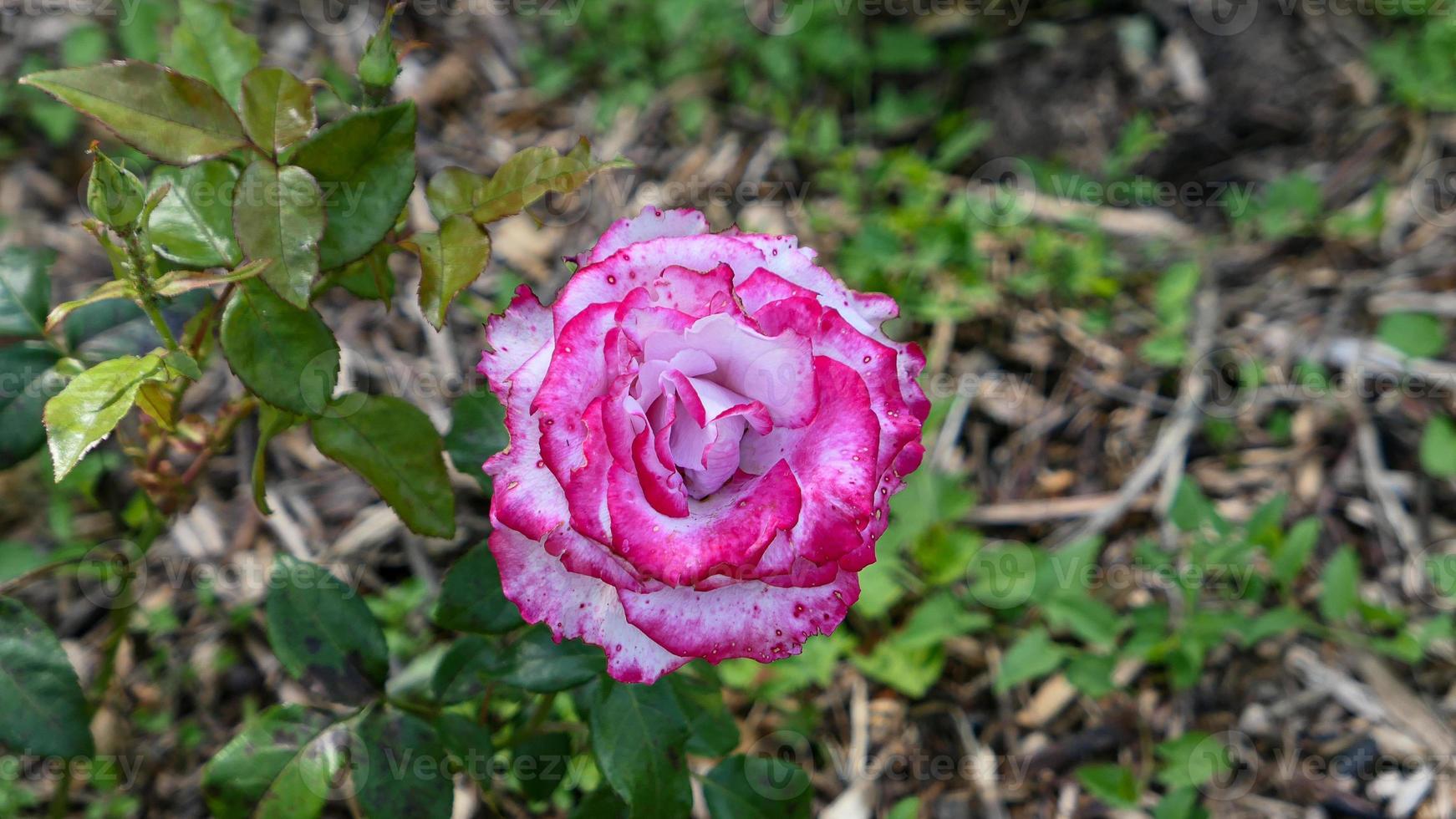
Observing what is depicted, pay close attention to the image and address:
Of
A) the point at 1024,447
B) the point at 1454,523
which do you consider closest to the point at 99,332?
the point at 1024,447

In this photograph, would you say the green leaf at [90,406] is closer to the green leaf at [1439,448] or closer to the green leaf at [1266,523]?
the green leaf at [1266,523]

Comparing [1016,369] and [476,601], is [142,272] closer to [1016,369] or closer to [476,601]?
[476,601]

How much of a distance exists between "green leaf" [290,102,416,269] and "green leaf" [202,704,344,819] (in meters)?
0.74

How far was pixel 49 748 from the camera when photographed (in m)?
1.42

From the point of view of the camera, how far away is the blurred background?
2.36m

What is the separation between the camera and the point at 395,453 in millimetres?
1429

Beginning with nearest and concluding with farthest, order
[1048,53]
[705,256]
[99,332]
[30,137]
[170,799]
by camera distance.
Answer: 1. [705,256]
2. [99,332]
3. [170,799]
4. [30,137]
5. [1048,53]

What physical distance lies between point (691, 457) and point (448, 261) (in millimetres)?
419

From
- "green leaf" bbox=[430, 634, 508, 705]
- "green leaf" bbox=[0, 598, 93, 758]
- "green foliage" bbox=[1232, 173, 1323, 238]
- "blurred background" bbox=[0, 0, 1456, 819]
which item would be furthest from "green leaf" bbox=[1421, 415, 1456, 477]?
"green leaf" bbox=[0, 598, 93, 758]

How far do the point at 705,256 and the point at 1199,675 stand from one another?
1873mm

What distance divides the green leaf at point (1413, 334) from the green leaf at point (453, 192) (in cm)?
252

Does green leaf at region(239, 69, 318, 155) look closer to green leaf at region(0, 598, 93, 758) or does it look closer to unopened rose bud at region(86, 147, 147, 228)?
unopened rose bud at region(86, 147, 147, 228)

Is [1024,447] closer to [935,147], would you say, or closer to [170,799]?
[935,147]

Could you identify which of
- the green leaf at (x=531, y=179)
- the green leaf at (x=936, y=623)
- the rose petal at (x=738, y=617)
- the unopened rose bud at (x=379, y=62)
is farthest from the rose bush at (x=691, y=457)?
the green leaf at (x=936, y=623)
